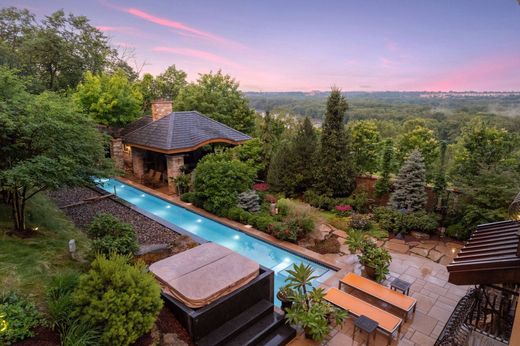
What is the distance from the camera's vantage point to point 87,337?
3783 mm

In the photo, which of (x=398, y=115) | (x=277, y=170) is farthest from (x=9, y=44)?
(x=398, y=115)

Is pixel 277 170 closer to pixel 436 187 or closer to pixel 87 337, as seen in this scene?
pixel 436 187

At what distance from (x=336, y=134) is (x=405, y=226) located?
4.80 meters

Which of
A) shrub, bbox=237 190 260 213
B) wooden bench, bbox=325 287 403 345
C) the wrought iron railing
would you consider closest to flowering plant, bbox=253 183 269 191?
shrub, bbox=237 190 260 213

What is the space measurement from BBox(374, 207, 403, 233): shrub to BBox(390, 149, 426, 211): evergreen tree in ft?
2.06

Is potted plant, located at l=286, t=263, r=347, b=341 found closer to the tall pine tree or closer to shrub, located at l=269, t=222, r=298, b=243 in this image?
shrub, located at l=269, t=222, r=298, b=243

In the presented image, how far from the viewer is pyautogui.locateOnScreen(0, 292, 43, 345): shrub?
12.1 feet

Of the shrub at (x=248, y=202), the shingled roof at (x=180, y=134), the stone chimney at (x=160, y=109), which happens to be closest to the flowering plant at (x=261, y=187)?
the shrub at (x=248, y=202)

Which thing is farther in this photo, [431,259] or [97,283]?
[431,259]

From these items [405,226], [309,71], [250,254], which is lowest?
[250,254]

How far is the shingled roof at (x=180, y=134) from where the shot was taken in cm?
1487

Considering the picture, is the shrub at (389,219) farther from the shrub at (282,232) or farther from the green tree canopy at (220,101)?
the green tree canopy at (220,101)

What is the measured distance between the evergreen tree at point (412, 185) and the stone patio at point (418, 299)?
299 centimetres

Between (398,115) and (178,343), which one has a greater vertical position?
(398,115)
